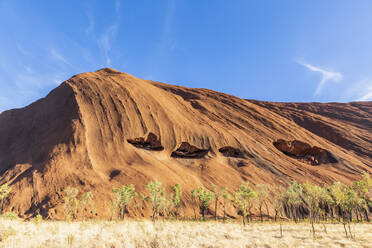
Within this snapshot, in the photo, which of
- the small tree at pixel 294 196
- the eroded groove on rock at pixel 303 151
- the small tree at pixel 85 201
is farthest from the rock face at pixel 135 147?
the small tree at pixel 294 196

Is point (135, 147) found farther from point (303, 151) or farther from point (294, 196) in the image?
point (303, 151)

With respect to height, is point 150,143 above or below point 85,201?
above

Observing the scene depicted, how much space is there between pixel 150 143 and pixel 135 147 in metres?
5.48

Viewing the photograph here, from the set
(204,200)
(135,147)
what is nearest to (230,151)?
(204,200)

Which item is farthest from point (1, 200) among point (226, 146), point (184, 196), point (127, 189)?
point (226, 146)

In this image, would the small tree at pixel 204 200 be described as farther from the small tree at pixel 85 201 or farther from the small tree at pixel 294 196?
the small tree at pixel 85 201

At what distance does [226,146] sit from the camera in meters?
65.8

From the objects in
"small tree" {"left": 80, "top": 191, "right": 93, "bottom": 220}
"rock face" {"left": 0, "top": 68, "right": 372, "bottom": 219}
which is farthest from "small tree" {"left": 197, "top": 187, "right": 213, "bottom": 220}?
"small tree" {"left": 80, "top": 191, "right": 93, "bottom": 220}

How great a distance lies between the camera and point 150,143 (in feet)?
205

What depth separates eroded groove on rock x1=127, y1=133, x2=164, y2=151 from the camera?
6056 cm

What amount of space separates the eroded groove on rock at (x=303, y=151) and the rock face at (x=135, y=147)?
18.6 inches

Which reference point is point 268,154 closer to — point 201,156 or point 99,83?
point 201,156

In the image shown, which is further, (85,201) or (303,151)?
(303,151)

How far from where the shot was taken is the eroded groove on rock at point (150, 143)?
199 ft
